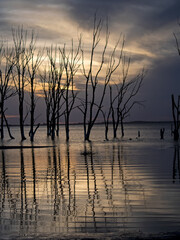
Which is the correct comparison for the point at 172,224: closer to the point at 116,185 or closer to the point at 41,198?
the point at 41,198

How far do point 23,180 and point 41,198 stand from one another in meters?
1.48

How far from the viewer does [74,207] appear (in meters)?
3.46

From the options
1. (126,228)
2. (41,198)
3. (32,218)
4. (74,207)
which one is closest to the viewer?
(126,228)

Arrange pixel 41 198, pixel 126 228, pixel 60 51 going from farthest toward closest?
1. pixel 60 51
2. pixel 41 198
3. pixel 126 228

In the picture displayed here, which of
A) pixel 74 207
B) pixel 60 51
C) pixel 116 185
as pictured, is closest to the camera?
pixel 74 207

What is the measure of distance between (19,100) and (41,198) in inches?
740

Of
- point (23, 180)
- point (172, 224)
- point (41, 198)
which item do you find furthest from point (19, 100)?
point (172, 224)

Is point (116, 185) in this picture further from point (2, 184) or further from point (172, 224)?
point (172, 224)

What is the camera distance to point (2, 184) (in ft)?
16.5

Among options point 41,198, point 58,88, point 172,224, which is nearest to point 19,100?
point 58,88

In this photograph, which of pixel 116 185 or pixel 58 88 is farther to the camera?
pixel 58 88

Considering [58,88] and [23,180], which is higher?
[58,88]

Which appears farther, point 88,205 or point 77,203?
point 77,203

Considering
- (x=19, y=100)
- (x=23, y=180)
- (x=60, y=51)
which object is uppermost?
(x=60, y=51)
